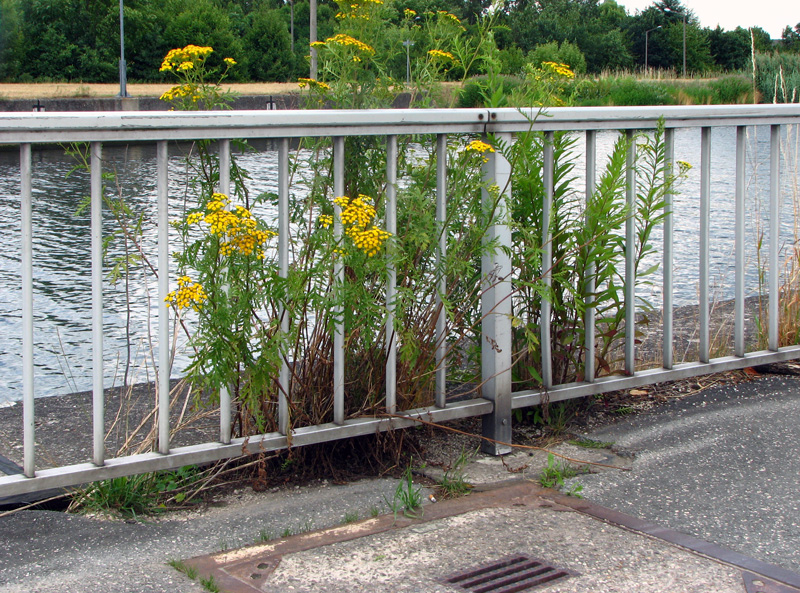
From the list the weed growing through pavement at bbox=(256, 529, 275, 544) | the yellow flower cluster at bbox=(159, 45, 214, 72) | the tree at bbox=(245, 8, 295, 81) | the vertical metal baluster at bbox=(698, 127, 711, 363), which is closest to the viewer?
the weed growing through pavement at bbox=(256, 529, 275, 544)

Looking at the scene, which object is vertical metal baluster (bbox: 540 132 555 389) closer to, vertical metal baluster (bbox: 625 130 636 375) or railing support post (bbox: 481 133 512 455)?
railing support post (bbox: 481 133 512 455)

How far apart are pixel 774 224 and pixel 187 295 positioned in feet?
9.46

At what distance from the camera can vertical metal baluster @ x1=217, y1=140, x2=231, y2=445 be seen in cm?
282

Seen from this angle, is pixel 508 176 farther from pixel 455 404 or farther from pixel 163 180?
pixel 163 180

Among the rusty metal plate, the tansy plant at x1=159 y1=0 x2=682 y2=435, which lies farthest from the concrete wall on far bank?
the rusty metal plate

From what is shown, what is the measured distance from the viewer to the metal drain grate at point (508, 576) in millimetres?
2479

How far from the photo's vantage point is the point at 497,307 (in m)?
3.41

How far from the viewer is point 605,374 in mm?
3906

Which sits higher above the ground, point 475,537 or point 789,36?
point 789,36

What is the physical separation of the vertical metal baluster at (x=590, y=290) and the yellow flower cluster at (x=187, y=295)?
1.57m

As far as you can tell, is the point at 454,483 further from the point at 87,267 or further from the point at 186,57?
the point at 87,267

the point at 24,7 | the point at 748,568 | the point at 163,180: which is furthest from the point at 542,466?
the point at 24,7

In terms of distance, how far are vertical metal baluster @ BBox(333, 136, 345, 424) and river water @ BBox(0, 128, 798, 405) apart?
20.1 inches

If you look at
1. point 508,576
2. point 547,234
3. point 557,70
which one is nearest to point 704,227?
point 547,234
